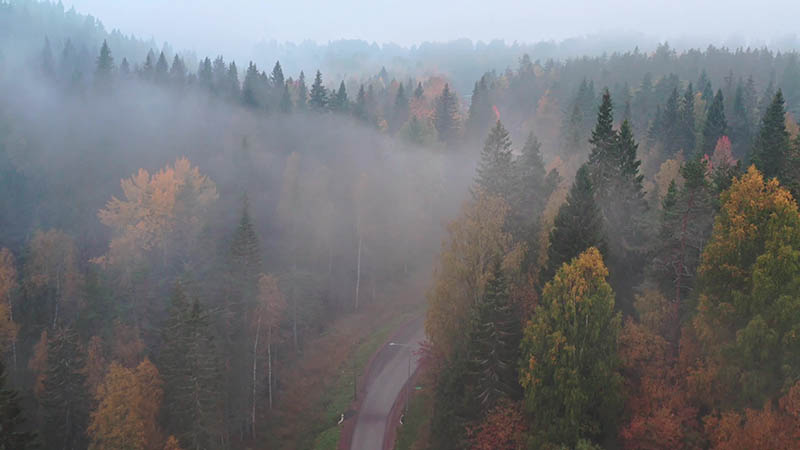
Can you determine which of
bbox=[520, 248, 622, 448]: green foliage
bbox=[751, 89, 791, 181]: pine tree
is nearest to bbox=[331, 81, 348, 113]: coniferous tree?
bbox=[751, 89, 791, 181]: pine tree

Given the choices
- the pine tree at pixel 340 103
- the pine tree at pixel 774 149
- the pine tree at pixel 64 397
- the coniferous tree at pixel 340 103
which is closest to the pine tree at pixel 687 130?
the pine tree at pixel 774 149

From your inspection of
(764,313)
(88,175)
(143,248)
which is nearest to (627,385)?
(764,313)

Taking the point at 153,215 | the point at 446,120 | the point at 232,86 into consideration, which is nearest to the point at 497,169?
the point at 153,215

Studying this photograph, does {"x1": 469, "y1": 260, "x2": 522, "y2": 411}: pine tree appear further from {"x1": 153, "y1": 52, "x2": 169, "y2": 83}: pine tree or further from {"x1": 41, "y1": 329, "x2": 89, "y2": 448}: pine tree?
{"x1": 153, "y1": 52, "x2": 169, "y2": 83}: pine tree

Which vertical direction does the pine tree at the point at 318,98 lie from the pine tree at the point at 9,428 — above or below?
above

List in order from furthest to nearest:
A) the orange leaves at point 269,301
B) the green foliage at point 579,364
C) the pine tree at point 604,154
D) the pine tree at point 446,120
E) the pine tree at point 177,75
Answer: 1. the pine tree at point 177,75
2. the pine tree at point 446,120
3. the orange leaves at point 269,301
4. the pine tree at point 604,154
5. the green foliage at point 579,364

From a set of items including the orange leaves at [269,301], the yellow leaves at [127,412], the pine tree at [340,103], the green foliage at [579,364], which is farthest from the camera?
the pine tree at [340,103]

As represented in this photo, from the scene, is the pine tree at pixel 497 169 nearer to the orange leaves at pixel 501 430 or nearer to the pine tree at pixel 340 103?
the orange leaves at pixel 501 430
